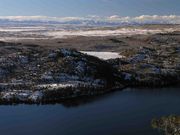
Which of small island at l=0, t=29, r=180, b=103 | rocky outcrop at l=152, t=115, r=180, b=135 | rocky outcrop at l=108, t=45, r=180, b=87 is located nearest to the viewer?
rocky outcrop at l=152, t=115, r=180, b=135

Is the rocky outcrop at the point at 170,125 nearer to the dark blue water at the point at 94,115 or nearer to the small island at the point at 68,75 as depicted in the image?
the dark blue water at the point at 94,115

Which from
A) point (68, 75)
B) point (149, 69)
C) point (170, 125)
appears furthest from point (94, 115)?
point (149, 69)

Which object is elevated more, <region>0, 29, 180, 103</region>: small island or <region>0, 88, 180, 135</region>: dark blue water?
<region>0, 29, 180, 103</region>: small island

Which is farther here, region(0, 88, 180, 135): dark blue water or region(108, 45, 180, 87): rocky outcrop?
region(108, 45, 180, 87): rocky outcrop

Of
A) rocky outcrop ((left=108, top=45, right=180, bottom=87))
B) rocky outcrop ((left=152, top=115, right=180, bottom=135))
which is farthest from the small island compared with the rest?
rocky outcrop ((left=152, top=115, right=180, bottom=135))

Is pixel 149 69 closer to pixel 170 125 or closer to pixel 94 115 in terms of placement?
pixel 94 115

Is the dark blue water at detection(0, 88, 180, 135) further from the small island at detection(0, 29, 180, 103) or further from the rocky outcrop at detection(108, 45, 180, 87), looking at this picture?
the rocky outcrop at detection(108, 45, 180, 87)

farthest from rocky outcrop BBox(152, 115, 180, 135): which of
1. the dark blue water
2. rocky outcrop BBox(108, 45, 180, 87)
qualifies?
rocky outcrop BBox(108, 45, 180, 87)

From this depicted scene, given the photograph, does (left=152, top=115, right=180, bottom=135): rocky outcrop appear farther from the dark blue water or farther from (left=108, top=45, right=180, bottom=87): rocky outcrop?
(left=108, top=45, right=180, bottom=87): rocky outcrop

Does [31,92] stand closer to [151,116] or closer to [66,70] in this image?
[66,70]

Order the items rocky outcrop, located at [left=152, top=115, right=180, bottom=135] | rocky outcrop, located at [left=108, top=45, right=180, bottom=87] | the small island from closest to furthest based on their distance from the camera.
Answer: rocky outcrop, located at [left=152, top=115, right=180, bottom=135] < the small island < rocky outcrop, located at [left=108, top=45, right=180, bottom=87]

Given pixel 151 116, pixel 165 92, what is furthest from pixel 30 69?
pixel 151 116
